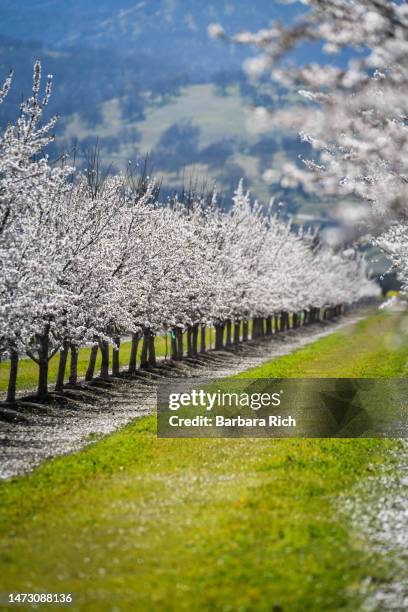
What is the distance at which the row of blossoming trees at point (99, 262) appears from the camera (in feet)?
77.0

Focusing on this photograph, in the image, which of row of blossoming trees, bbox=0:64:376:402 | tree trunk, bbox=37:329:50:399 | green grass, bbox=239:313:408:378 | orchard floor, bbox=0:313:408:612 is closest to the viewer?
orchard floor, bbox=0:313:408:612

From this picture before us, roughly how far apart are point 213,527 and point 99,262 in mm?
22027

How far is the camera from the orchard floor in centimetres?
1051

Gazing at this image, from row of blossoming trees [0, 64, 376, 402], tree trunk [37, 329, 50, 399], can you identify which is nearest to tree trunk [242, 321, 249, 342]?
row of blossoming trees [0, 64, 376, 402]

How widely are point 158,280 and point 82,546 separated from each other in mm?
32011

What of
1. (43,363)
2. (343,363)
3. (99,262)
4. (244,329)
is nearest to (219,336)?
(244,329)

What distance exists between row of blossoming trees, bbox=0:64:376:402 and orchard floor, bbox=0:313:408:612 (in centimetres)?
475

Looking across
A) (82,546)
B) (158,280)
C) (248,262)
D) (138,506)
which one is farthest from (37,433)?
(248,262)

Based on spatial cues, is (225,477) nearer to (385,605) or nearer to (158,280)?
(385,605)

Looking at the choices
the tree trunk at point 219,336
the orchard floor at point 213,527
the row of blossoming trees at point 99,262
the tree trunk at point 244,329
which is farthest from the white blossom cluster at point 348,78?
the tree trunk at point 244,329

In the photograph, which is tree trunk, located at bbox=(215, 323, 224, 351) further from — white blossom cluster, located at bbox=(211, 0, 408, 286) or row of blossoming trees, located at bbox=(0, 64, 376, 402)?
white blossom cluster, located at bbox=(211, 0, 408, 286)

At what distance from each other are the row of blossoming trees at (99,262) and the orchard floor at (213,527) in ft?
15.6

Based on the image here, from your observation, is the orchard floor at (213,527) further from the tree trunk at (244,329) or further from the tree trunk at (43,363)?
the tree trunk at (244,329)

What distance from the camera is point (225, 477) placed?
1761 centimetres
